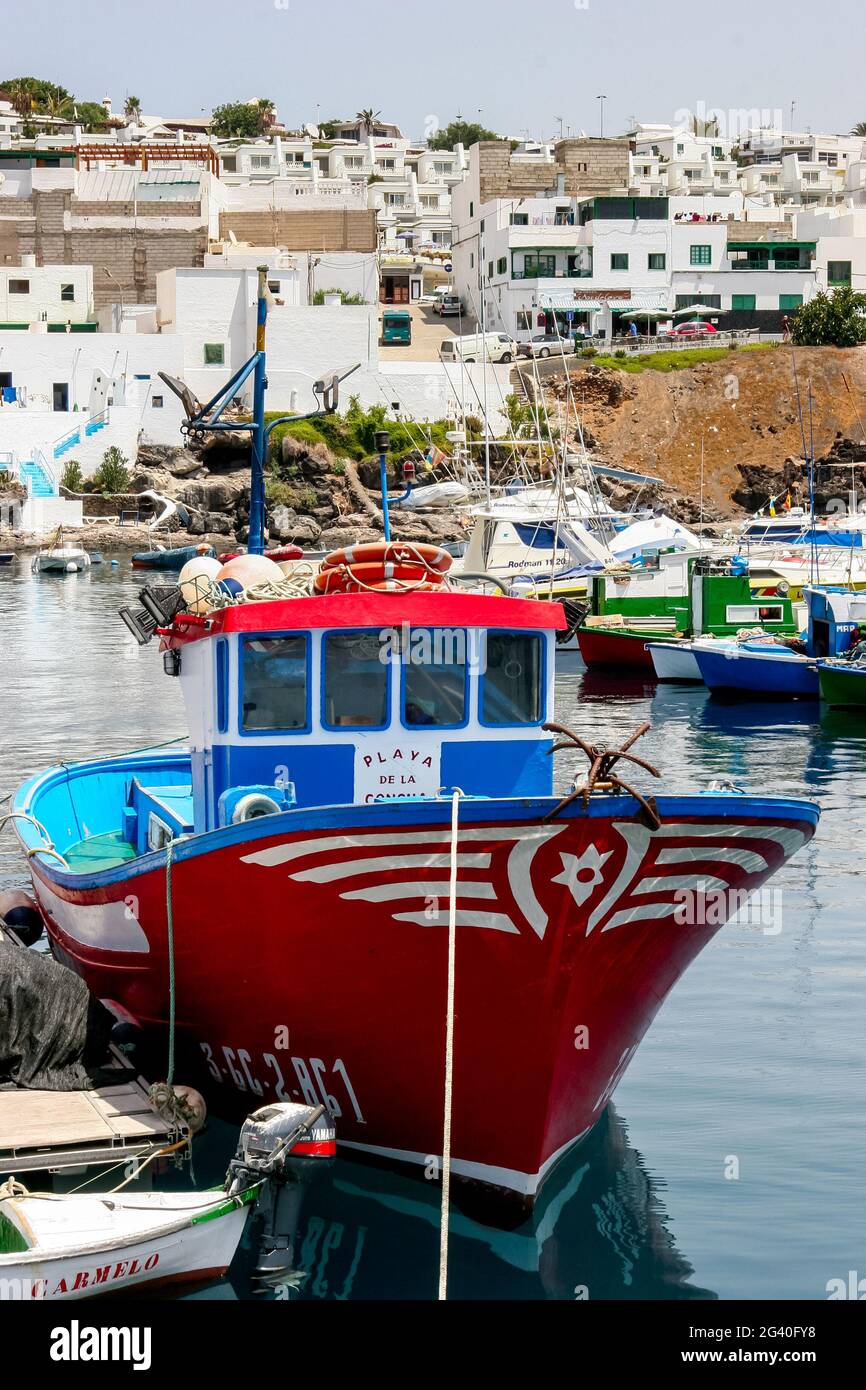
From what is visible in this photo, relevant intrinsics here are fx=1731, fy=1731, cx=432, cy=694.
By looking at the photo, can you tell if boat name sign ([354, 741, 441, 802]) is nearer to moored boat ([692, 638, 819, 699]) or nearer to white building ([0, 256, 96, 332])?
moored boat ([692, 638, 819, 699])

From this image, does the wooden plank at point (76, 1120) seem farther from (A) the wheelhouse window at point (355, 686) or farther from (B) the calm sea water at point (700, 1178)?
(A) the wheelhouse window at point (355, 686)

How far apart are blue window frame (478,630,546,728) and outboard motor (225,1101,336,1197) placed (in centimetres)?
296

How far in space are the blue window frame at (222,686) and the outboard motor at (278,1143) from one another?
267cm

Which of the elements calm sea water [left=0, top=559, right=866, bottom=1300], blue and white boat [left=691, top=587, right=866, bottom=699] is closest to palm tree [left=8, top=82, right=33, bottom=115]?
blue and white boat [left=691, top=587, right=866, bottom=699]

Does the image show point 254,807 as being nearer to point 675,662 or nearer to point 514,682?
point 514,682

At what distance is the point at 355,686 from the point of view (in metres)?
11.1

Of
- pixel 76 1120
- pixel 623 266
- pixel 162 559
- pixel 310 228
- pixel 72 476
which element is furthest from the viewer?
pixel 310 228

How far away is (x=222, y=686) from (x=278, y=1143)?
10.3ft

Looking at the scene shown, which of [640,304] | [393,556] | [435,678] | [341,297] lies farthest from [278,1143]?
[640,304]

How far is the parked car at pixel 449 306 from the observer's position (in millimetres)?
90062

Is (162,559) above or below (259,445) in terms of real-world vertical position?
below

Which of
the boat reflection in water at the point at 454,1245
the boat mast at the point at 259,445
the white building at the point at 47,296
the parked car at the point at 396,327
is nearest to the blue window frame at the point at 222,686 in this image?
the boat reflection in water at the point at 454,1245

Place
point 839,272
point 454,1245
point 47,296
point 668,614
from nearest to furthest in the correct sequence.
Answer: point 454,1245 → point 668,614 → point 47,296 → point 839,272

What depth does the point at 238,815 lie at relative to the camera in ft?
35.4
